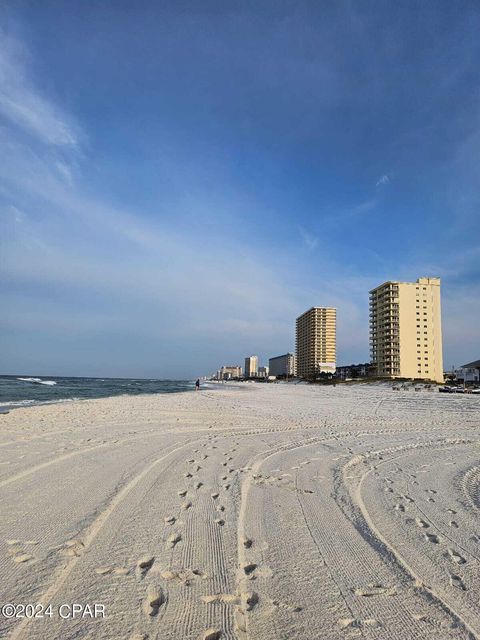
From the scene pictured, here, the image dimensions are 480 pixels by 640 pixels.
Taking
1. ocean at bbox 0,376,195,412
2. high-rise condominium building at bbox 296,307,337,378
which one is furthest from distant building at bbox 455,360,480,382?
high-rise condominium building at bbox 296,307,337,378

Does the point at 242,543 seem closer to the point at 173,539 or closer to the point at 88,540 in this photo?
the point at 173,539

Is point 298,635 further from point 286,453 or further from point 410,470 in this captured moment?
point 286,453

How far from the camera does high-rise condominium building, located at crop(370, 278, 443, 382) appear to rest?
108 metres

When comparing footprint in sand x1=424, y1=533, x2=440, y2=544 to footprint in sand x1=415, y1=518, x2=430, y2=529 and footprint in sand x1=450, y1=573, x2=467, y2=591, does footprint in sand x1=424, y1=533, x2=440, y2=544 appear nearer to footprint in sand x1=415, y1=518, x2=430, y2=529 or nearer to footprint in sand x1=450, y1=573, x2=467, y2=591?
footprint in sand x1=415, y1=518, x2=430, y2=529

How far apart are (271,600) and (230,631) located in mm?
484

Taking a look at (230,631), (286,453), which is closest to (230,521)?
(230,631)

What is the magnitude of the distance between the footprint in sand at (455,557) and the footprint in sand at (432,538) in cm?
22

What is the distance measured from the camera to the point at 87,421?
14.2 m

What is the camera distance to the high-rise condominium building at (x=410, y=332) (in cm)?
10838

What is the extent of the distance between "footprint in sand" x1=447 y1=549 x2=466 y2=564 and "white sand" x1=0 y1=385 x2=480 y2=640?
0.02 meters

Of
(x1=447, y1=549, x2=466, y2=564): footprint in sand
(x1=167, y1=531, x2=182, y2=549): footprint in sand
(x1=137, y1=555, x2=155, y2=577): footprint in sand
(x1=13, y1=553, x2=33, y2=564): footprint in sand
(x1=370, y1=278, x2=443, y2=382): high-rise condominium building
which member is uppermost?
(x1=370, y1=278, x2=443, y2=382): high-rise condominium building

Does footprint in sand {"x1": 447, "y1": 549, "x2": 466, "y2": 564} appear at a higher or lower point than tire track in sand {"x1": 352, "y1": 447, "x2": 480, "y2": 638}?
higher

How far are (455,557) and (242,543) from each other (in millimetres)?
2114

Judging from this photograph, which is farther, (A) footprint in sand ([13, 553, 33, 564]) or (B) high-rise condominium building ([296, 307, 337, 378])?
(B) high-rise condominium building ([296, 307, 337, 378])
